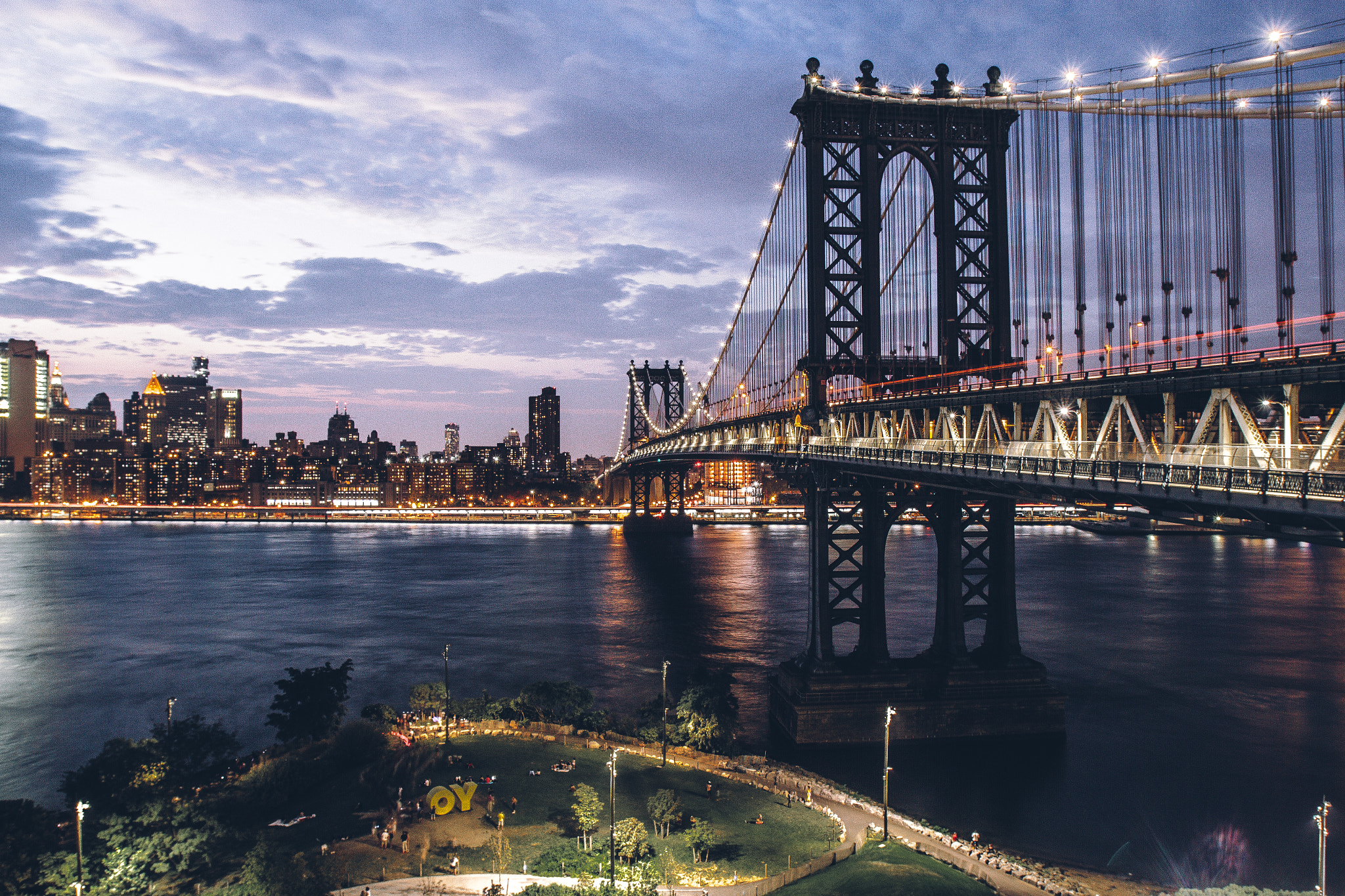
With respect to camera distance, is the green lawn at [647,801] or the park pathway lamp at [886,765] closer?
the park pathway lamp at [886,765]

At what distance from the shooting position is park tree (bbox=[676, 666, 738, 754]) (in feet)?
93.0

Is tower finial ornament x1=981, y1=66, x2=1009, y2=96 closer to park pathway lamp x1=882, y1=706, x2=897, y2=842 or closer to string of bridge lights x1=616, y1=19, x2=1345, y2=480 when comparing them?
string of bridge lights x1=616, y1=19, x2=1345, y2=480

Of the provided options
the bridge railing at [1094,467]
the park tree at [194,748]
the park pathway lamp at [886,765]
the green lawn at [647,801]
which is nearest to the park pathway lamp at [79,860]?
the park tree at [194,748]

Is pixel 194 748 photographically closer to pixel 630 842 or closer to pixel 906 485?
pixel 630 842

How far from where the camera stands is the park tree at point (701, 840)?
802 inches

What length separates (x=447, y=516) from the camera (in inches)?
7441

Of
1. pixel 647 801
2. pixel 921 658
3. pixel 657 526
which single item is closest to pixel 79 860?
pixel 647 801

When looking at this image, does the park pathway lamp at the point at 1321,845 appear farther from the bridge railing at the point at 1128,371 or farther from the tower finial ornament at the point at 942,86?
the tower finial ornament at the point at 942,86

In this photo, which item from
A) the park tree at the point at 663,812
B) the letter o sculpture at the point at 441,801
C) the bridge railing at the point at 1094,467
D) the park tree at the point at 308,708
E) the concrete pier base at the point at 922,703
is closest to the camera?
the bridge railing at the point at 1094,467

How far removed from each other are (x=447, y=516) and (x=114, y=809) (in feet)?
564

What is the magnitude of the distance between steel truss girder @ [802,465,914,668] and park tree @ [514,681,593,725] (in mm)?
8787

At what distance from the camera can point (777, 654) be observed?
148 ft


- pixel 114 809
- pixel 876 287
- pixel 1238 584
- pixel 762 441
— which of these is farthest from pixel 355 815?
pixel 1238 584

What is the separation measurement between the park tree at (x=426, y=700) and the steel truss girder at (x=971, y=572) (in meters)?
18.3
